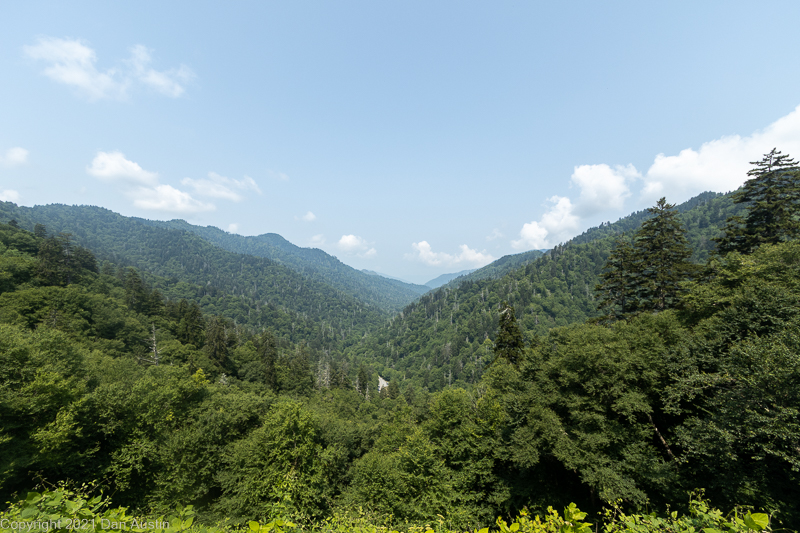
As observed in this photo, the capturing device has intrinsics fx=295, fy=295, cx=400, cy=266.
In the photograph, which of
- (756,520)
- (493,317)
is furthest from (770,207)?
(493,317)

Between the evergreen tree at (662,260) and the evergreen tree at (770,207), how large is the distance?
3607 millimetres

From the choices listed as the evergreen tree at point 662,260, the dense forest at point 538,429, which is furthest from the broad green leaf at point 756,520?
the evergreen tree at point 662,260

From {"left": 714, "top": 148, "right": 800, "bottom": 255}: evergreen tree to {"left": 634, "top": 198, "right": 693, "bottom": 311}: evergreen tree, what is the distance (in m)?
3.61

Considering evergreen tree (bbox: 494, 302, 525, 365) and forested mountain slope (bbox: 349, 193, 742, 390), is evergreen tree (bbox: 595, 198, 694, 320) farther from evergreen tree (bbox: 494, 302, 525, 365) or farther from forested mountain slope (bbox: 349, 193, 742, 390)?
forested mountain slope (bbox: 349, 193, 742, 390)

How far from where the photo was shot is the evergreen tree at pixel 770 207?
73.2 ft

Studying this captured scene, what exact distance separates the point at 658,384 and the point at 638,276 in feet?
47.5

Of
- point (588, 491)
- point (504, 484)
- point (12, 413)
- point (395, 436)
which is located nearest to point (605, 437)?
point (588, 491)

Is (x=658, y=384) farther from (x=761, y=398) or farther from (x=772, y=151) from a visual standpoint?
(x=772, y=151)

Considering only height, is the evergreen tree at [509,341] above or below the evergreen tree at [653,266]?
below

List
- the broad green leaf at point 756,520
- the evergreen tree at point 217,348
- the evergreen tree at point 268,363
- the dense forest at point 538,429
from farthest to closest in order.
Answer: the evergreen tree at point 268,363, the evergreen tree at point 217,348, the dense forest at point 538,429, the broad green leaf at point 756,520

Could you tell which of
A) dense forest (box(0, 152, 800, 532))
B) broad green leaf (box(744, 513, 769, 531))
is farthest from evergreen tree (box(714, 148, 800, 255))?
broad green leaf (box(744, 513, 769, 531))

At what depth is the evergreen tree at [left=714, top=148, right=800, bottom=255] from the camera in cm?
2230

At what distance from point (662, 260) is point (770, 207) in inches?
295

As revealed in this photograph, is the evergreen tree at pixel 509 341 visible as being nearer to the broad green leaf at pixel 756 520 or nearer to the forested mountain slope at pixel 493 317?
the broad green leaf at pixel 756 520
